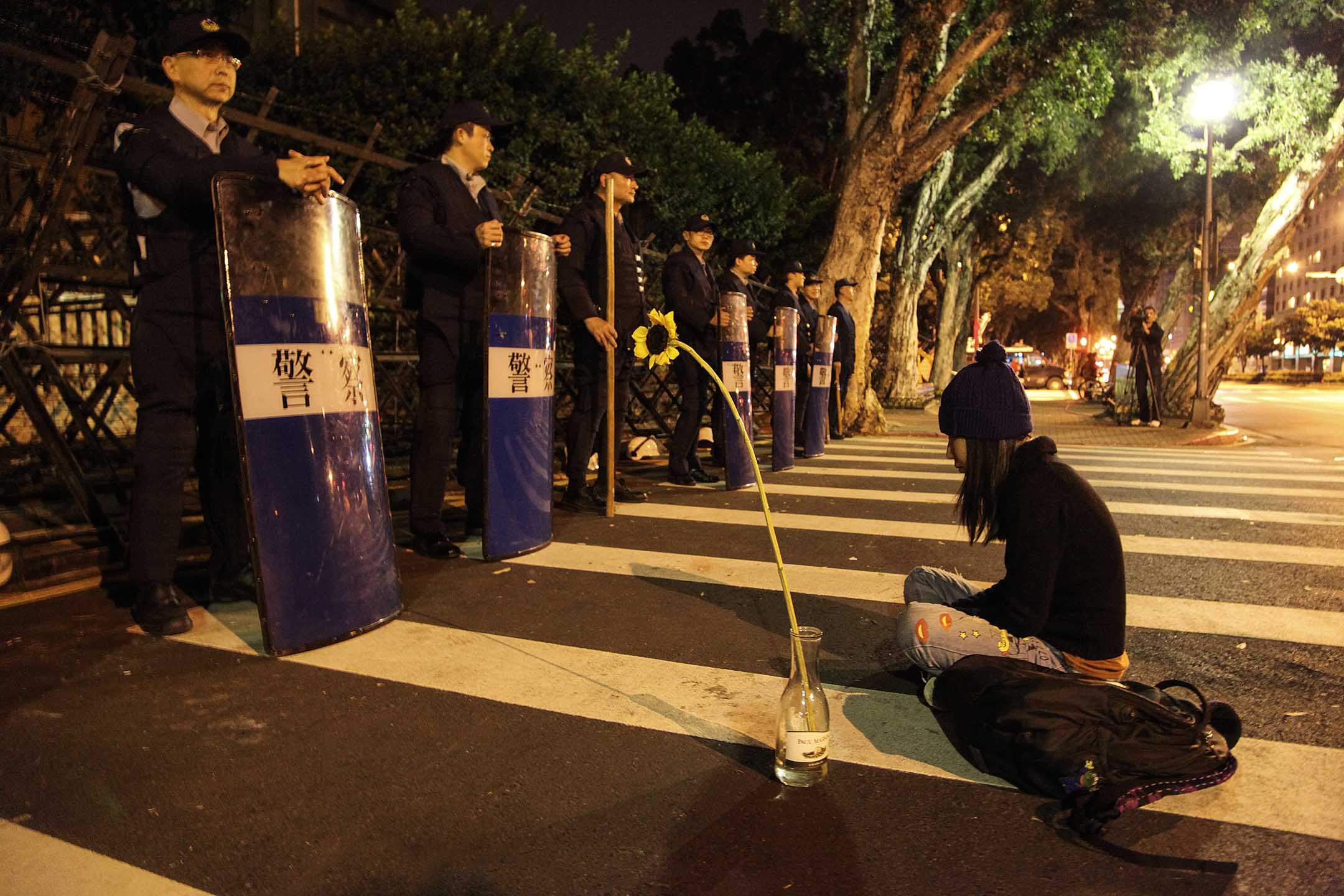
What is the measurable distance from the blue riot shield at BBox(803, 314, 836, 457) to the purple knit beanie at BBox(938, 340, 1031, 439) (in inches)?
275

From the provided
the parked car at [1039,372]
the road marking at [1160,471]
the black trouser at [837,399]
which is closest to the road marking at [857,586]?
the road marking at [1160,471]

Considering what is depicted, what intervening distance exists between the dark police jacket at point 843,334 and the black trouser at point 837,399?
0.86 feet

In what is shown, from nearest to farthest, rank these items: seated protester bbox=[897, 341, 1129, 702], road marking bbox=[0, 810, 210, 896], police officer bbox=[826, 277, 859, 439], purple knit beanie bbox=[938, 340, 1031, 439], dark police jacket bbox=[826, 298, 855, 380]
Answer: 1. road marking bbox=[0, 810, 210, 896]
2. seated protester bbox=[897, 341, 1129, 702]
3. purple knit beanie bbox=[938, 340, 1031, 439]
4. dark police jacket bbox=[826, 298, 855, 380]
5. police officer bbox=[826, 277, 859, 439]

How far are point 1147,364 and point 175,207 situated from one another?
49.7 feet

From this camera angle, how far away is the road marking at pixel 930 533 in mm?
5270

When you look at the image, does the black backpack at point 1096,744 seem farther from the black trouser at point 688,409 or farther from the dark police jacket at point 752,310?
the dark police jacket at point 752,310

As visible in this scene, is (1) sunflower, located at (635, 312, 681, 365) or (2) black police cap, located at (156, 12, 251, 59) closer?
(1) sunflower, located at (635, 312, 681, 365)

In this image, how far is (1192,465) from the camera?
9844mm

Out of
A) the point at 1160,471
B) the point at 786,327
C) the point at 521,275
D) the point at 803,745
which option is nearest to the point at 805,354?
the point at 786,327

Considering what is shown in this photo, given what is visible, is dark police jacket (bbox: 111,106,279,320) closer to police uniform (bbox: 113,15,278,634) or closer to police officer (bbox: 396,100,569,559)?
police uniform (bbox: 113,15,278,634)

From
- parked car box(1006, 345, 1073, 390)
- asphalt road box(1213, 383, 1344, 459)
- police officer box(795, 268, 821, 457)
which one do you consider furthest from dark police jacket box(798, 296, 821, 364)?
parked car box(1006, 345, 1073, 390)

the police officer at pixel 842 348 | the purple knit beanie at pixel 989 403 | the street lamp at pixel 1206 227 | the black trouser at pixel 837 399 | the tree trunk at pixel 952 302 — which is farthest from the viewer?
the tree trunk at pixel 952 302

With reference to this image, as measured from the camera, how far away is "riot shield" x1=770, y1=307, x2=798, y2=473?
8.62 meters

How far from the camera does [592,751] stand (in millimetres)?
2691
